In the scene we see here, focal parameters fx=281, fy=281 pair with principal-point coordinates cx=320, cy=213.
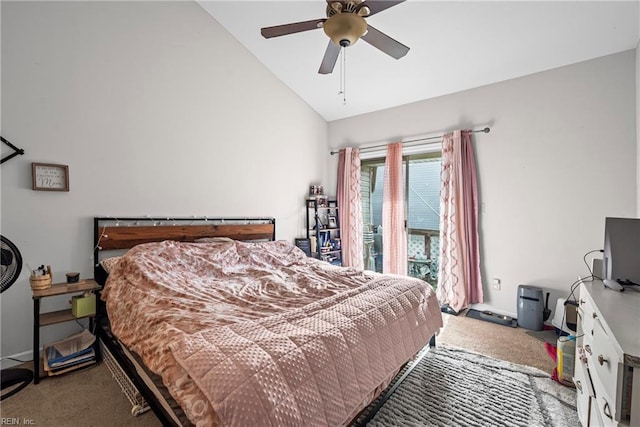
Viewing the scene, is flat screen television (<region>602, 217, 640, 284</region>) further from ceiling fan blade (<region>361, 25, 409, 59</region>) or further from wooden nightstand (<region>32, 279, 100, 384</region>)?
wooden nightstand (<region>32, 279, 100, 384</region>)

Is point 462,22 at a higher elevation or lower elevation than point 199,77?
higher

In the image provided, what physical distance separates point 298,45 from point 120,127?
213 centimetres

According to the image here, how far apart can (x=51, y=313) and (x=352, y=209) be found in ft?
12.0

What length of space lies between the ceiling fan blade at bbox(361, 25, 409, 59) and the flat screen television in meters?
1.86

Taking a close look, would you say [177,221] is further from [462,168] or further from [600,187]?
[600,187]

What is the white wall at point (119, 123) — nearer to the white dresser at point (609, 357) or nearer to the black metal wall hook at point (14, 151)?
the black metal wall hook at point (14, 151)

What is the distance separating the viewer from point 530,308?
2.97 m

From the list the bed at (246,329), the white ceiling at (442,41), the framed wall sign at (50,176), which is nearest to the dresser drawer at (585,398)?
the bed at (246,329)

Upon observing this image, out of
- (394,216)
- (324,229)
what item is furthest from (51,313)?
(394,216)

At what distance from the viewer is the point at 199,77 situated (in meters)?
3.26

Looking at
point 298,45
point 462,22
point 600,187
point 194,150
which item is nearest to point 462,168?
point 600,187

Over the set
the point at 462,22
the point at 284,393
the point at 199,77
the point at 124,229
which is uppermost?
the point at 462,22

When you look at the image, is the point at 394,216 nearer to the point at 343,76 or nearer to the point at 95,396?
the point at 343,76

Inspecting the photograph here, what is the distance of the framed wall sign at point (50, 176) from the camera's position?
224 cm
